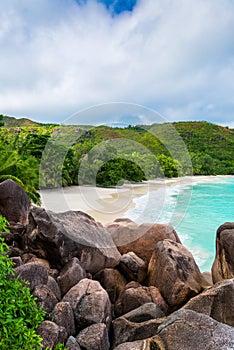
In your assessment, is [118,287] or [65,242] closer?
[65,242]

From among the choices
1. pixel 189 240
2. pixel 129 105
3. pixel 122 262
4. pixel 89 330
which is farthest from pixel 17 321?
pixel 189 240

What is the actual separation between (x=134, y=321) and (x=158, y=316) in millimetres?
252

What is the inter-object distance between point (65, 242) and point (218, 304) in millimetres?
2011

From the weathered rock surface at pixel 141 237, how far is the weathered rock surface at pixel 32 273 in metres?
2.07

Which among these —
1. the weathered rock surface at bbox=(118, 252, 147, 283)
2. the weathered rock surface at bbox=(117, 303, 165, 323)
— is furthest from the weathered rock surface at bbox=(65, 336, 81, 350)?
the weathered rock surface at bbox=(118, 252, 147, 283)

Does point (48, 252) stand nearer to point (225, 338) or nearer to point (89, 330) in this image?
point (89, 330)

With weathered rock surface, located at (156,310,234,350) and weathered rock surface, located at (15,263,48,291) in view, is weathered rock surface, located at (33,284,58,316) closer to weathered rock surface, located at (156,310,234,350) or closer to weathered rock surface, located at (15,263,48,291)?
weathered rock surface, located at (15,263,48,291)

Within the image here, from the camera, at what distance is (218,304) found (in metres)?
3.16

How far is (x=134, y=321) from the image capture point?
3371 millimetres

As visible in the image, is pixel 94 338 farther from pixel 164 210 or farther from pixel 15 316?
pixel 164 210

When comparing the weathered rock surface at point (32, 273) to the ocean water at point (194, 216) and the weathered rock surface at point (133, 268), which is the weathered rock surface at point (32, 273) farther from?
the ocean water at point (194, 216)

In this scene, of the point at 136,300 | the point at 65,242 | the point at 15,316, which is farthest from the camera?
the point at 65,242

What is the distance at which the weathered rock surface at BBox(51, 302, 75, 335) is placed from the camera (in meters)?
2.94

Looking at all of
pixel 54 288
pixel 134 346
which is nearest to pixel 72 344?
pixel 134 346
